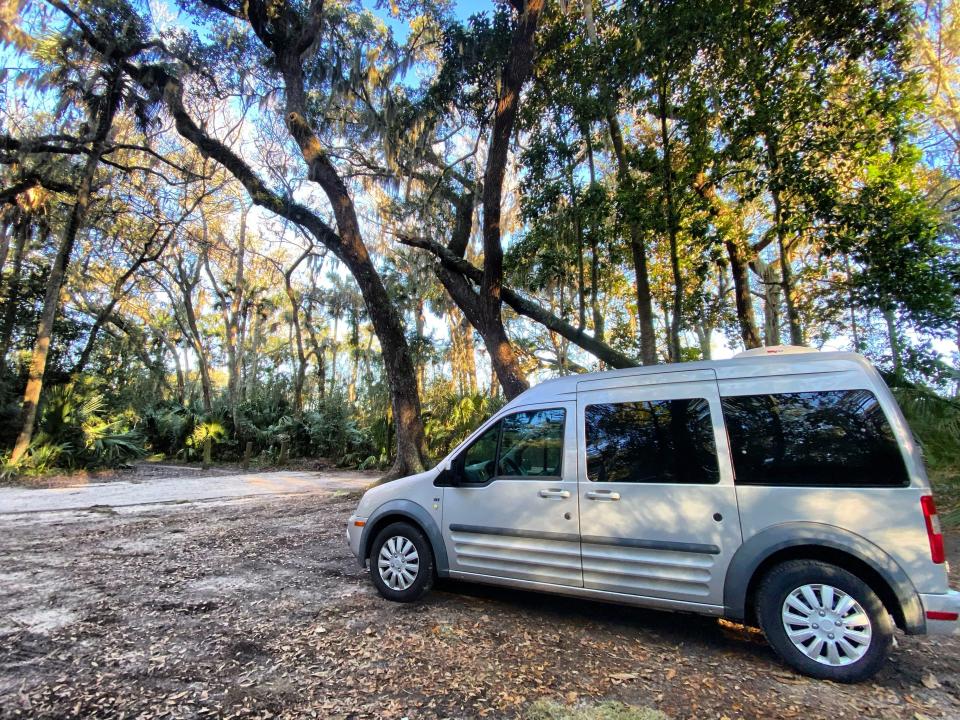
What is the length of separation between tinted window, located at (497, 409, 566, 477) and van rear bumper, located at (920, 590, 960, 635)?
2.13 metres

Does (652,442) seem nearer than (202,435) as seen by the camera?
Yes

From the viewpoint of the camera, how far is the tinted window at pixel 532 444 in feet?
12.8

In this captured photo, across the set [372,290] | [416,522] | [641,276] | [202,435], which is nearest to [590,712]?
[416,522]

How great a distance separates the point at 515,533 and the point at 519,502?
0.73 ft

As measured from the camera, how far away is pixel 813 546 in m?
3.01

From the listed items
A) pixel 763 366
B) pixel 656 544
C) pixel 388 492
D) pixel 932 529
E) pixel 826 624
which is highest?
pixel 763 366

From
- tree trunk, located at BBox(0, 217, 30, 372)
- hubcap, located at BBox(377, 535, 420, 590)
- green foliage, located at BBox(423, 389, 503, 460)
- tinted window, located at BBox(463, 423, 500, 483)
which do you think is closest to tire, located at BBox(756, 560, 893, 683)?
tinted window, located at BBox(463, 423, 500, 483)

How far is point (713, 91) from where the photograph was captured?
8.30m

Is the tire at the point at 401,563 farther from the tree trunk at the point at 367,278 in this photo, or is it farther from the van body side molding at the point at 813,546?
the tree trunk at the point at 367,278

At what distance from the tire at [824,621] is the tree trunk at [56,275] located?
1511 cm

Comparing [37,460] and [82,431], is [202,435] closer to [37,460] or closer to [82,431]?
[82,431]

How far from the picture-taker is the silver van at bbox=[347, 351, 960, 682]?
114 inches

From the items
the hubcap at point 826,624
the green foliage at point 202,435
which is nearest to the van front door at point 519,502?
the hubcap at point 826,624

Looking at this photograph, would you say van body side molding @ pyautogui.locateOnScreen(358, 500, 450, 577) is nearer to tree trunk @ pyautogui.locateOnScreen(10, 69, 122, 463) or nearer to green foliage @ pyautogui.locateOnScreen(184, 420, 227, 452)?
tree trunk @ pyautogui.locateOnScreen(10, 69, 122, 463)
